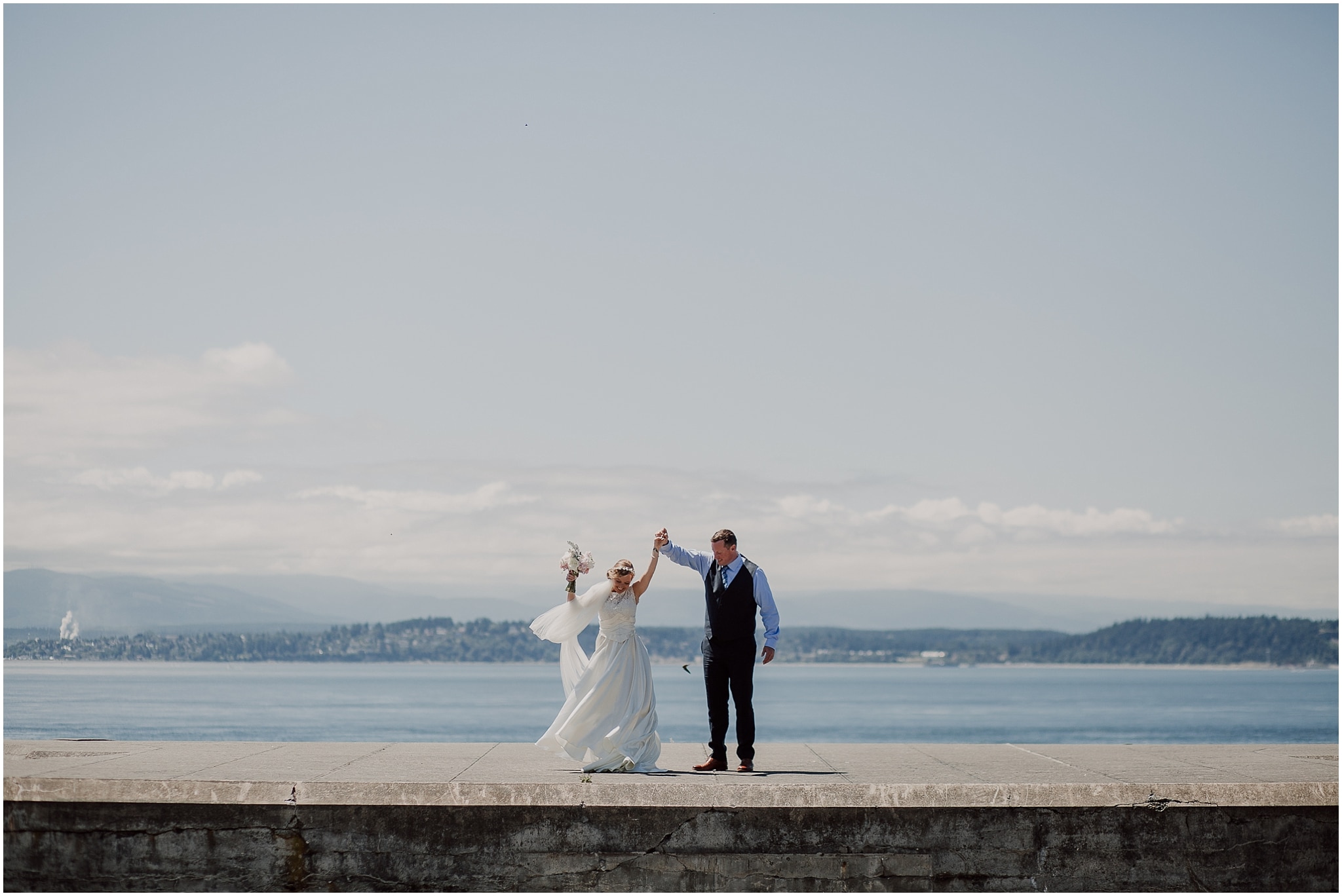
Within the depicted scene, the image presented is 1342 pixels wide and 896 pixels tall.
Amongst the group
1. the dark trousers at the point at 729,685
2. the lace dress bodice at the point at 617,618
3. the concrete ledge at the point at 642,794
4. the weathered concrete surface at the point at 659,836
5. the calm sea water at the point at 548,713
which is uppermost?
the lace dress bodice at the point at 617,618

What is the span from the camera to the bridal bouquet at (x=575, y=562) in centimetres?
1085

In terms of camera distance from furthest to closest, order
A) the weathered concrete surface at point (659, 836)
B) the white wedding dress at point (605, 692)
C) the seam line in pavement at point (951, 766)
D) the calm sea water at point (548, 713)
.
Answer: the calm sea water at point (548, 713), the white wedding dress at point (605, 692), the seam line in pavement at point (951, 766), the weathered concrete surface at point (659, 836)

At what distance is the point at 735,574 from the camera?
10664mm

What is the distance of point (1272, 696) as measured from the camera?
15588 cm

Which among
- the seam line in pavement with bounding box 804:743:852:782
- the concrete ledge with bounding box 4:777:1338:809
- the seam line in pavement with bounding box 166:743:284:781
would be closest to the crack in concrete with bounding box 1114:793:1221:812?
the concrete ledge with bounding box 4:777:1338:809

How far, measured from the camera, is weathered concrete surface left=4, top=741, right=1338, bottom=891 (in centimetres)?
835

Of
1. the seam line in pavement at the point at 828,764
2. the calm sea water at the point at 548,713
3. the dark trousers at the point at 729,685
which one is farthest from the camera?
the calm sea water at the point at 548,713

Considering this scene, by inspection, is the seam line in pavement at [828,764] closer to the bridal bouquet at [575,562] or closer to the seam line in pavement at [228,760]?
the bridal bouquet at [575,562]

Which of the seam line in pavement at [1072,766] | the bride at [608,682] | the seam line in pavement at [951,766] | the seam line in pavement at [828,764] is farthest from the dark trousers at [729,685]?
the seam line in pavement at [1072,766]

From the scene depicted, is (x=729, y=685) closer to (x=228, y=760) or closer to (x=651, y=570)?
(x=651, y=570)

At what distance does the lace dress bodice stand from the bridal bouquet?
401mm

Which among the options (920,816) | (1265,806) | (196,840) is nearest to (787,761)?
(920,816)

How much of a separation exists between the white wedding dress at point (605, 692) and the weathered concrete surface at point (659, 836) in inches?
Result: 64.9

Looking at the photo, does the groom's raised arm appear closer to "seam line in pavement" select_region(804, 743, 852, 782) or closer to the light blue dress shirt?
the light blue dress shirt
